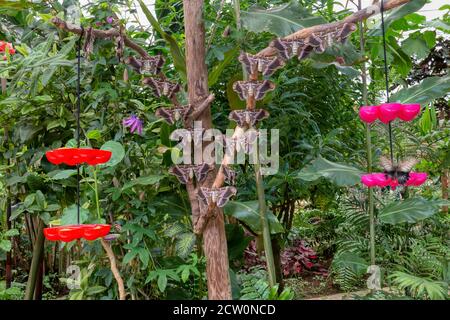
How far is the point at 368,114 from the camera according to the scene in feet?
3.92

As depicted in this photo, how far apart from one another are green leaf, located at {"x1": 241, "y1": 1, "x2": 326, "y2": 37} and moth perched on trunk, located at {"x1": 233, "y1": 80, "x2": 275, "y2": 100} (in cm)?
17

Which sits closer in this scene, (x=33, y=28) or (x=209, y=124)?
(x=209, y=124)

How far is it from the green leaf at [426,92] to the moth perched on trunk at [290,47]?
0.62m

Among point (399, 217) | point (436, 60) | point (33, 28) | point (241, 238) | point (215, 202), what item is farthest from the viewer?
point (436, 60)

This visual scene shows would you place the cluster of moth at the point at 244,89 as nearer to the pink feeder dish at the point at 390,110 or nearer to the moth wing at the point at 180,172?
the moth wing at the point at 180,172

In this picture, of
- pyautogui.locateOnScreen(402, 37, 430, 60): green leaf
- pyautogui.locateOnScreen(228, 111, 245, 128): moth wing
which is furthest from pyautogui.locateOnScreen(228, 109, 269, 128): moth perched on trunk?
pyautogui.locateOnScreen(402, 37, 430, 60): green leaf

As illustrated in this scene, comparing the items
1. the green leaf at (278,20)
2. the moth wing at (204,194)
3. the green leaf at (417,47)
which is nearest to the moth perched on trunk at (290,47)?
the green leaf at (278,20)

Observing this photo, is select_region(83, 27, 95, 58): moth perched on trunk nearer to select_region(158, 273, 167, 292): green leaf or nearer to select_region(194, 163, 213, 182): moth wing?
select_region(194, 163, 213, 182): moth wing

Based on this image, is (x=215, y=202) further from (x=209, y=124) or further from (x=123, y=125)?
(x=123, y=125)

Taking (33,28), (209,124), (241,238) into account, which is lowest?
(241,238)

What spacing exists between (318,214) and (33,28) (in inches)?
122

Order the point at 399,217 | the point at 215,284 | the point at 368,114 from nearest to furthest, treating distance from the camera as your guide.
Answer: the point at 368,114
the point at 215,284
the point at 399,217

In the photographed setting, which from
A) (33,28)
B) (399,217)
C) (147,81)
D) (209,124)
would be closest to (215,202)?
(209,124)

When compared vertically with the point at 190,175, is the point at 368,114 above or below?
above
